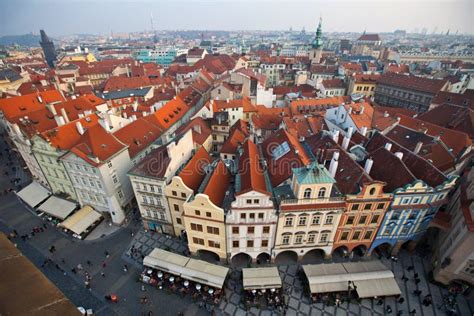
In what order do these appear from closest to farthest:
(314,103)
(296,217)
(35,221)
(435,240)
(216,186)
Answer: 1. (296,217)
2. (216,186)
3. (435,240)
4. (35,221)
5. (314,103)

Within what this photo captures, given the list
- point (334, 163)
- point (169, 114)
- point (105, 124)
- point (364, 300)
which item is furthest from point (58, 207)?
point (364, 300)

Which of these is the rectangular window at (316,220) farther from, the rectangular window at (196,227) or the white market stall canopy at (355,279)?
the rectangular window at (196,227)

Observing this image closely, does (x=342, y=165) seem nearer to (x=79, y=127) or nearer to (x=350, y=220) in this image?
(x=350, y=220)

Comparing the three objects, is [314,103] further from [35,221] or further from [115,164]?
[35,221]

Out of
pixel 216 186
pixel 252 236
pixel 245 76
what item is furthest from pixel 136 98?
pixel 252 236

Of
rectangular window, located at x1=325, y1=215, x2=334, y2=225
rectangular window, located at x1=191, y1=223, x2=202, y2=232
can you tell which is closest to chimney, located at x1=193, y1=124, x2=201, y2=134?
rectangular window, located at x1=191, y1=223, x2=202, y2=232

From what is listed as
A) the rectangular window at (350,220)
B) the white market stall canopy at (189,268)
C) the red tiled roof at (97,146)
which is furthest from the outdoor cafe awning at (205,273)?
the red tiled roof at (97,146)

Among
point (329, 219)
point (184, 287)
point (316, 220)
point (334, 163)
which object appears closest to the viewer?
point (316, 220)
